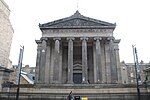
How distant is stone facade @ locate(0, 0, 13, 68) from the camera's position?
3956 cm

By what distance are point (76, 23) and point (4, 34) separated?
61.8 ft

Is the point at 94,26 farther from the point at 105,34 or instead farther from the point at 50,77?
the point at 50,77

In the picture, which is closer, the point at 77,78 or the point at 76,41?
the point at 76,41

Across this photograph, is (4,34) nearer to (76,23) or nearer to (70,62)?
(76,23)

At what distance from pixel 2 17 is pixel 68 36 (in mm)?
18522

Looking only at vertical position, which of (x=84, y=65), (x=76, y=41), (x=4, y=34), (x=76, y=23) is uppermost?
(x=4, y=34)

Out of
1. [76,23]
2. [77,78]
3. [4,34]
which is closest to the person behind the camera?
[76,23]

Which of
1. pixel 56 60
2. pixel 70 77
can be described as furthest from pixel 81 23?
pixel 70 77

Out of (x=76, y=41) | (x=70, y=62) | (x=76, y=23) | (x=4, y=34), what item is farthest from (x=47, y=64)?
(x=4, y=34)

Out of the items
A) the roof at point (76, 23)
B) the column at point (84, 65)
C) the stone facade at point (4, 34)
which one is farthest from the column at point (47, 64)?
the stone facade at point (4, 34)

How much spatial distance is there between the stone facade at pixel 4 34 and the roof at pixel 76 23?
13364 millimetres

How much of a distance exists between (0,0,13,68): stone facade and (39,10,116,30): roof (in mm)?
13364

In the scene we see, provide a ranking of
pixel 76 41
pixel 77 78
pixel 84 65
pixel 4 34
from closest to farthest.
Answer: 1. pixel 84 65
2. pixel 76 41
3. pixel 77 78
4. pixel 4 34

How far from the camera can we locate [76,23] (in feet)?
104
